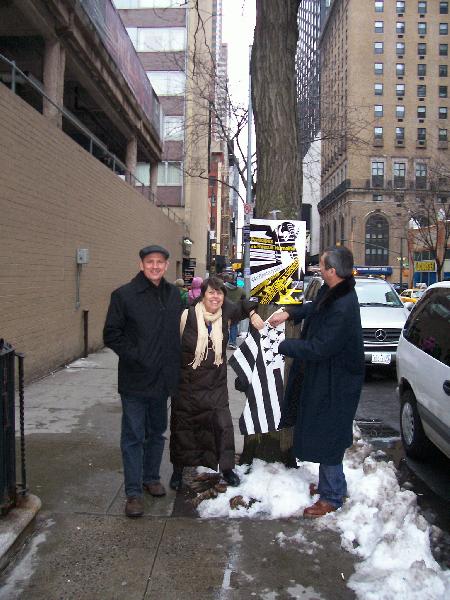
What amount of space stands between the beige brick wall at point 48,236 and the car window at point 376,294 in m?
5.65

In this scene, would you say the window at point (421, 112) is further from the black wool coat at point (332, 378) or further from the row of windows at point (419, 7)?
the black wool coat at point (332, 378)

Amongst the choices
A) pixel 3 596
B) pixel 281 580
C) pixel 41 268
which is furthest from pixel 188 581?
pixel 41 268

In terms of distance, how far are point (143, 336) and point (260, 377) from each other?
4.15ft

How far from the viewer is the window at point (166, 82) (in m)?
29.9

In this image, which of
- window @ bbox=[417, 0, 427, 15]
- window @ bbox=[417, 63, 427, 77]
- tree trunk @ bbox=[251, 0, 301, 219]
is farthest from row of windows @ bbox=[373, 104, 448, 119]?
tree trunk @ bbox=[251, 0, 301, 219]

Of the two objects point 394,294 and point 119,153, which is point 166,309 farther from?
point 119,153

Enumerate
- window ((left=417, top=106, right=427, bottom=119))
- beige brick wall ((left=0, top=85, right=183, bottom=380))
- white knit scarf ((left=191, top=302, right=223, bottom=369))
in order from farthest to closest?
window ((left=417, top=106, right=427, bottom=119)) → beige brick wall ((left=0, top=85, right=183, bottom=380)) → white knit scarf ((left=191, top=302, right=223, bottom=369))

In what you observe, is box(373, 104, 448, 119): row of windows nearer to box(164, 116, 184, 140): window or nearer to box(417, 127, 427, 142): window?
box(417, 127, 427, 142): window

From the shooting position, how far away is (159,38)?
29.5m

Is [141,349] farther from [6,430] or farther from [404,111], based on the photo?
[404,111]

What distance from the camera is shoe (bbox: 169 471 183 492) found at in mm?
4508

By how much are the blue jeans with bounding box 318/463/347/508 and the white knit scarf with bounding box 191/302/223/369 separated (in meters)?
1.14

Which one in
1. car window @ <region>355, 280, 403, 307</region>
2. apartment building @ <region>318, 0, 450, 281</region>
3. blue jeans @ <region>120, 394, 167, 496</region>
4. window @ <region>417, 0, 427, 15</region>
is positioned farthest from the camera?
window @ <region>417, 0, 427, 15</region>

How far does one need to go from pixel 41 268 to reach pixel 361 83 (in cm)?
8415
